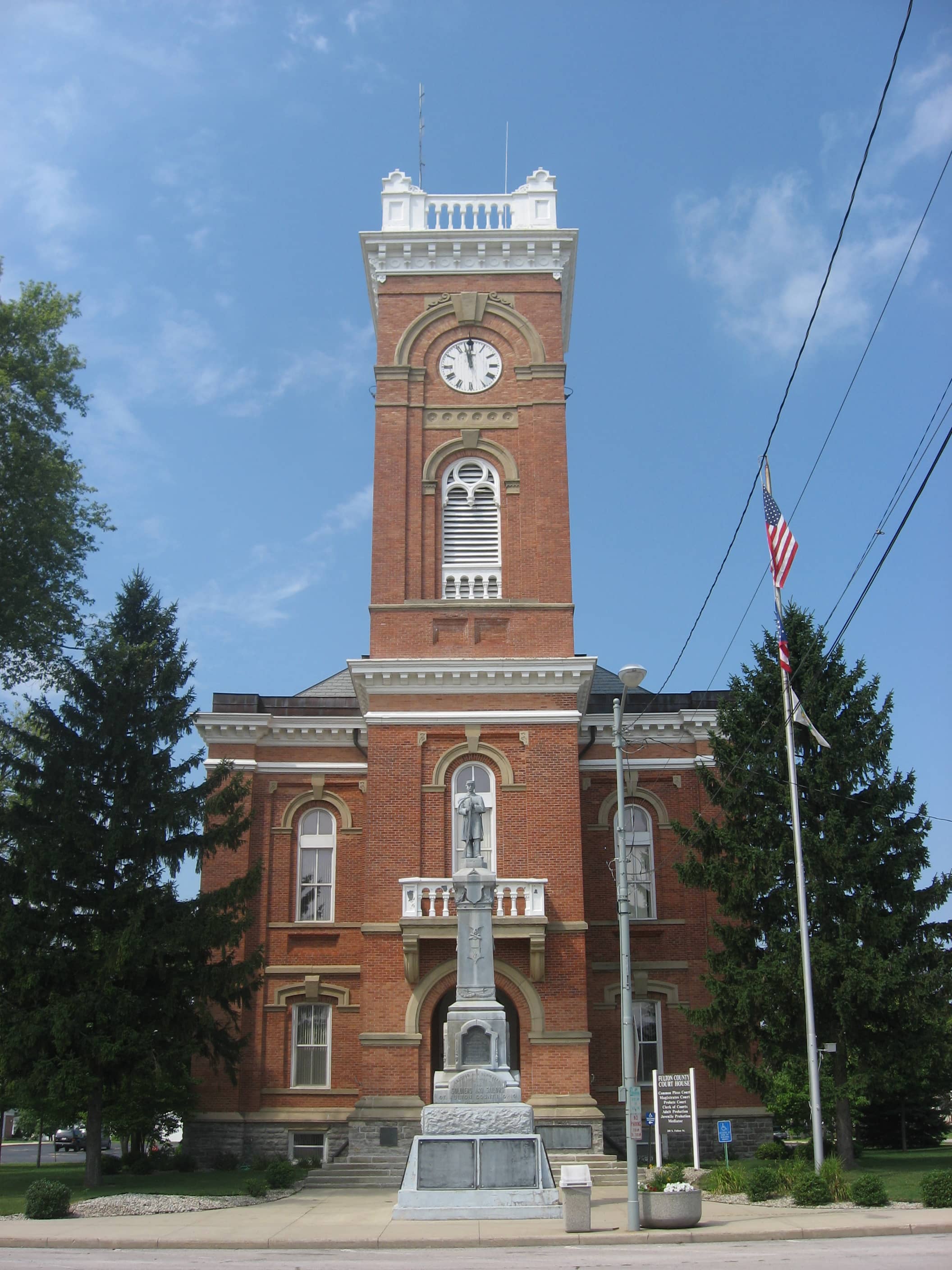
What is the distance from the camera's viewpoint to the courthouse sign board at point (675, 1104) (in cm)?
2353

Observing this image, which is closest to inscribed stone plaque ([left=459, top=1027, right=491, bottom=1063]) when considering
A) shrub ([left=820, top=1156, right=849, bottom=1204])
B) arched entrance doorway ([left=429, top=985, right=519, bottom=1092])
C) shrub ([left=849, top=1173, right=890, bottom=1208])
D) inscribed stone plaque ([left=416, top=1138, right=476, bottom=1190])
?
inscribed stone plaque ([left=416, top=1138, right=476, bottom=1190])

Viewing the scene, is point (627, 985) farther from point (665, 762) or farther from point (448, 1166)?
point (665, 762)

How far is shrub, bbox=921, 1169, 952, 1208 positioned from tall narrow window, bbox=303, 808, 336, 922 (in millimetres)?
16541

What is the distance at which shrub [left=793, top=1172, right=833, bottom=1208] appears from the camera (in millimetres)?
19094

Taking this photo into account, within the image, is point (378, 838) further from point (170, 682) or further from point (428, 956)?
point (170, 682)

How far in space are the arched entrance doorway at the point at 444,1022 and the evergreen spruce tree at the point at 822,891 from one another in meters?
4.08

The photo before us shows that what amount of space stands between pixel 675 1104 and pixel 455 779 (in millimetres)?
8582

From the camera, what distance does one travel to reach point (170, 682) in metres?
26.3

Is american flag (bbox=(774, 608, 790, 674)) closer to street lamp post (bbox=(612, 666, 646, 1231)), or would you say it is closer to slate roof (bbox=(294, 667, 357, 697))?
street lamp post (bbox=(612, 666, 646, 1231))

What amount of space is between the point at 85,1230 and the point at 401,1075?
935 centimetres

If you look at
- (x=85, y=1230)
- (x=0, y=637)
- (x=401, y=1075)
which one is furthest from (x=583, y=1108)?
(x=0, y=637)

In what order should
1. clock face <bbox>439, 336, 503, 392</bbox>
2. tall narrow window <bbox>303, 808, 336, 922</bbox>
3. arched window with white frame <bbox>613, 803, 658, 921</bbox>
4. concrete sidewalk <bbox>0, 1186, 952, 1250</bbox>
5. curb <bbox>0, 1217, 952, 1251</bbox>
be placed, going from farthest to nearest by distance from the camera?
1. clock face <bbox>439, 336, 503, 392</bbox>
2. tall narrow window <bbox>303, 808, 336, 922</bbox>
3. arched window with white frame <bbox>613, 803, 658, 921</bbox>
4. concrete sidewalk <bbox>0, 1186, 952, 1250</bbox>
5. curb <bbox>0, 1217, 952, 1251</bbox>

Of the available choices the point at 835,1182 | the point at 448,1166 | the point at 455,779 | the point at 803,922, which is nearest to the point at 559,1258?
the point at 448,1166

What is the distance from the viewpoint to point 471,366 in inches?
1266
